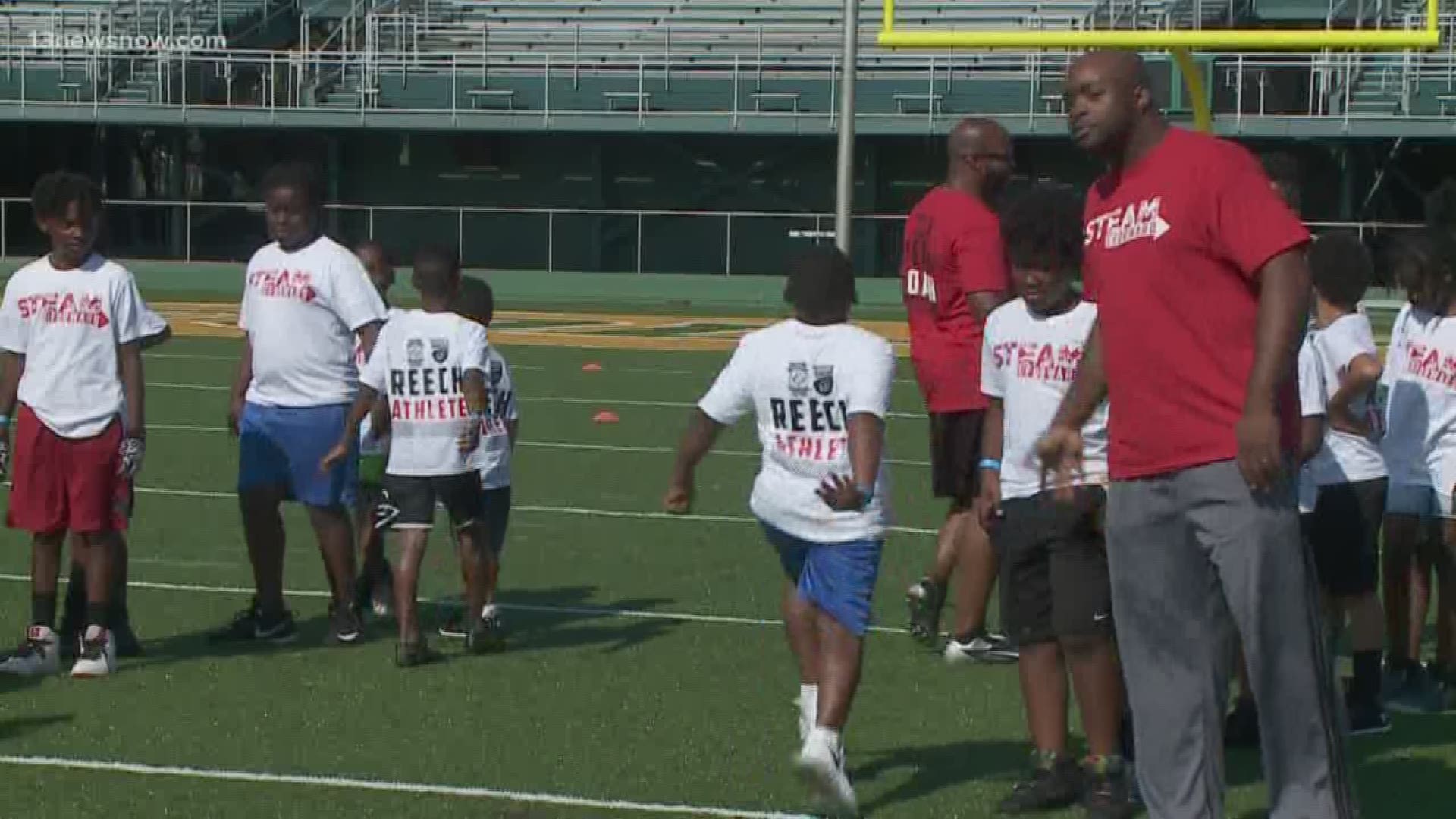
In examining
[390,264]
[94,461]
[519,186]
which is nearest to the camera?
[94,461]

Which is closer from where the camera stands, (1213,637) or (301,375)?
(1213,637)

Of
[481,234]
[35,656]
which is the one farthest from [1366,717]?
[481,234]

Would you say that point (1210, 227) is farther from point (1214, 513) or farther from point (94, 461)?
point (94, 461)

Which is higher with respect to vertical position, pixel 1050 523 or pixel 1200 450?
pixel 1200 450

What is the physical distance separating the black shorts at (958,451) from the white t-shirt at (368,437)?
82.5 inches

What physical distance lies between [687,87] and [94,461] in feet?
91.0

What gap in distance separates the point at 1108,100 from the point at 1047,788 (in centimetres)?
206

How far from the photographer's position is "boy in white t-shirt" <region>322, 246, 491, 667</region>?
28.5 ft

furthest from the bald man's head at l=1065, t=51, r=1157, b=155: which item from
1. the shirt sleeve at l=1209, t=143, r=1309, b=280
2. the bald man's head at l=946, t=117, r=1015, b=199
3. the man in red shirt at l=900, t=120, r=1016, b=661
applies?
the bald man's head at l=946, t=117, r=1015, b=199

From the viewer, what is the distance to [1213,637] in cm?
539

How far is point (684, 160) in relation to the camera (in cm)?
3722

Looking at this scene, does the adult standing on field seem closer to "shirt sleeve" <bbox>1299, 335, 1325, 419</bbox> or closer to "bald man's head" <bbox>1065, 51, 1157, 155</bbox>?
"shirt sleeve" <bbox>1299, 335, 1325, 419</bbox>

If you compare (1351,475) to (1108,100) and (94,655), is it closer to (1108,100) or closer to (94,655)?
(1108,100)

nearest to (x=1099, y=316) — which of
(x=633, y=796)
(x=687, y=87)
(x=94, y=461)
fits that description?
(x=633, y=796)
